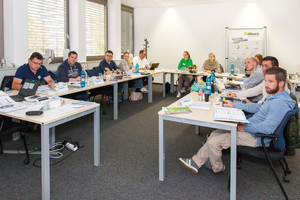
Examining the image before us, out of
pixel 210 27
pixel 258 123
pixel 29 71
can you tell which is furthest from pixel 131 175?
pixel 210 27

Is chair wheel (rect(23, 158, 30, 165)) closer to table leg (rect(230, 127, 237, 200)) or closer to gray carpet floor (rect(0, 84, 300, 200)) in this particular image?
gray carpet floor (rect(0, 84, 300, 200))

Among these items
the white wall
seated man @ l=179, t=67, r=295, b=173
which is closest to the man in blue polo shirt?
seated man @ l=179, t=67, r=295, b=173

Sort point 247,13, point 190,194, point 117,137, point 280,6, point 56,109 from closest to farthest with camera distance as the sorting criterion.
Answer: point 190,194 < point 56,109 < point 117,137 < point 280,6 < point 247,13

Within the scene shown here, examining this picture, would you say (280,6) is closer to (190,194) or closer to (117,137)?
(117,137)

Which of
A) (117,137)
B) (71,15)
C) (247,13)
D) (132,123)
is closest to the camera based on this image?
(117,137)

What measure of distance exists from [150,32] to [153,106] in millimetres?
4189

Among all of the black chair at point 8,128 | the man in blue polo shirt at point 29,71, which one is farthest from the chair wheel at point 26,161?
the man in blue polo shirt at point 29,71

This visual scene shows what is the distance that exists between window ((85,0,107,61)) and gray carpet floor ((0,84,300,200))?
390cm

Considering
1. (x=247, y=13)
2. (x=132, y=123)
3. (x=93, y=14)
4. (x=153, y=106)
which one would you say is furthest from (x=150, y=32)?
(x=132, y=123)

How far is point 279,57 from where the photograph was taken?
704 centimetres

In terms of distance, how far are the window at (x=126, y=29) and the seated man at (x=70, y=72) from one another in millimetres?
4089

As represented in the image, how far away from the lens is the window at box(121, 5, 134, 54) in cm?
837

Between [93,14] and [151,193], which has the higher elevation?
[93,14]

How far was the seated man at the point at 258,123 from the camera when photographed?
198cm
